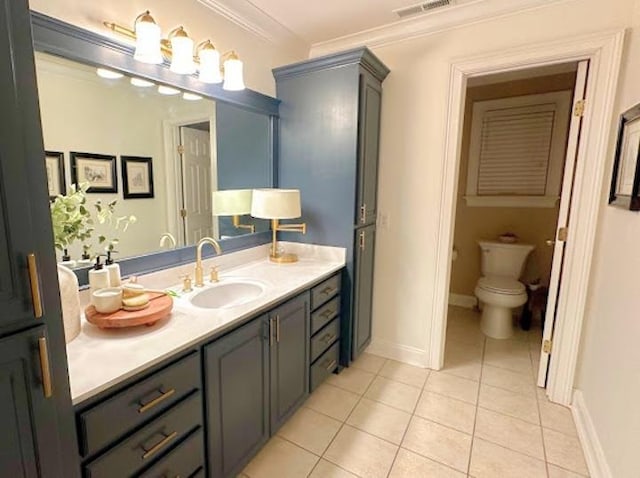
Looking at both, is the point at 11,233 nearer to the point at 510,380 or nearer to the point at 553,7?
the point at 553,7

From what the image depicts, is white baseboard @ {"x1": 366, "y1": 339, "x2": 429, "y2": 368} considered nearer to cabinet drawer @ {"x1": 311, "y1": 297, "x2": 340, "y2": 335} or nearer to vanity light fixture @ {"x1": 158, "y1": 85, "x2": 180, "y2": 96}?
cabinet drawer @ {"x1": 311, "y1": 297, "x2": 340, "y2": 335}

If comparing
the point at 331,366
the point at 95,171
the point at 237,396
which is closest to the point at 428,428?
the point at 331,366

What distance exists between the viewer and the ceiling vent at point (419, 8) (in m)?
1.97

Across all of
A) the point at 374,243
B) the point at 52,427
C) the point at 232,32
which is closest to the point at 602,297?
the point at 374,243

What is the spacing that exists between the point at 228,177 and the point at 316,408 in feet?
5.01

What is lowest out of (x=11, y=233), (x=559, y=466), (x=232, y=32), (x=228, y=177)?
(x=559, y=466)

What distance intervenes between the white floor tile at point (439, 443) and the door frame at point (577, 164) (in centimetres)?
81

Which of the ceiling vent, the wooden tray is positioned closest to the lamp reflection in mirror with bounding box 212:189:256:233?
the wooden tray

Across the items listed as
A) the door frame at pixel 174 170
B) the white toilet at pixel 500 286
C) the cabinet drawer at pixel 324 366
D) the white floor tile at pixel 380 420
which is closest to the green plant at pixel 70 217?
the door frame at pixel 174 170

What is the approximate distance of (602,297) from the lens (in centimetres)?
178

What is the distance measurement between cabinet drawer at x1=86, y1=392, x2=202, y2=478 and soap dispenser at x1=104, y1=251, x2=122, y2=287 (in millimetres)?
581

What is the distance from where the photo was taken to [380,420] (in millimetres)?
1929

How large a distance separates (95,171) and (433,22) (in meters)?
2.14

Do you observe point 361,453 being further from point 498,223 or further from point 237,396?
point 498,223
